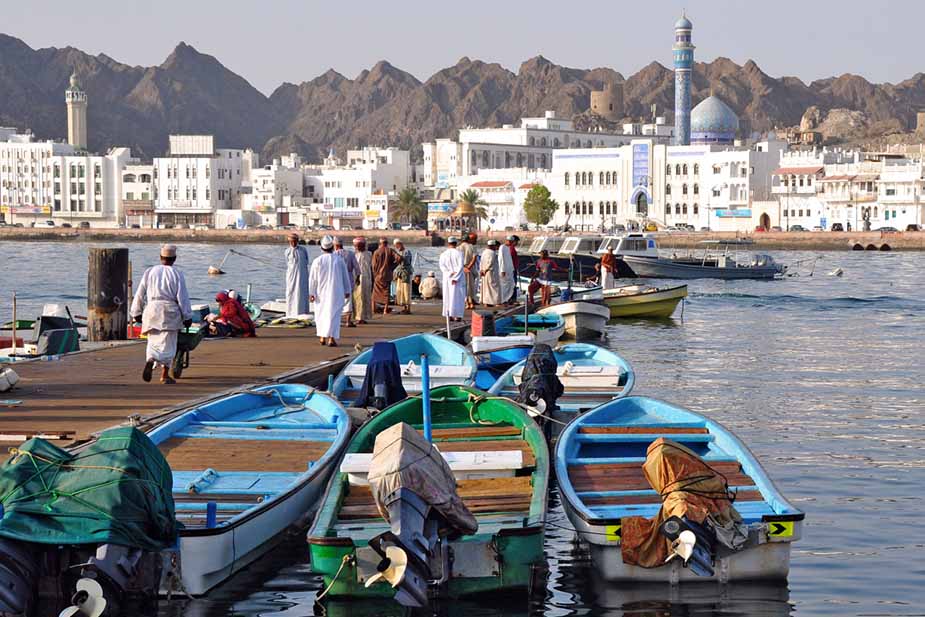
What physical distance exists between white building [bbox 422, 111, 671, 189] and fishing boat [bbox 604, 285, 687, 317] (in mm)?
104993

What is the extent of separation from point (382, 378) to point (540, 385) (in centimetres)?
173

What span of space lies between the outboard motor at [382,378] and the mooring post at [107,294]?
26.3ft

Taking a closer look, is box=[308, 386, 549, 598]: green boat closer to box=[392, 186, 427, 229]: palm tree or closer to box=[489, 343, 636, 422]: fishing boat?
box=[489, 343, 636, 422]: fishing boat

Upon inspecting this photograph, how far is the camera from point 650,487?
11883 mm

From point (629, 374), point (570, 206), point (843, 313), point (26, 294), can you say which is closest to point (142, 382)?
point (629, 374)

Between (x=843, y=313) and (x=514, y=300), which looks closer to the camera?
(x=514, y=300)

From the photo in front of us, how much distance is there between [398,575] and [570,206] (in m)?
117

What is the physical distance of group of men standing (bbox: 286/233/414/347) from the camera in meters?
20.8

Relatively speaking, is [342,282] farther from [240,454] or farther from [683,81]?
[683,81]

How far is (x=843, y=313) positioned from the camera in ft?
149

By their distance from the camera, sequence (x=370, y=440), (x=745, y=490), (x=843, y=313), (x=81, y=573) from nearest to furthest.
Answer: (x=81, y=573), (x=745, y=490), (x=370, y=440), (x=843, y=313)

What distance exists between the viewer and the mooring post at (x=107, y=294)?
2200cm

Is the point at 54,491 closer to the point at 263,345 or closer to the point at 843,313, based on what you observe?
the point at 263,345

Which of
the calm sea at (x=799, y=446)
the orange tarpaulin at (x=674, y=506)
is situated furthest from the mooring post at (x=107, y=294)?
the orange tarpaulin at (x=674, y=506)
